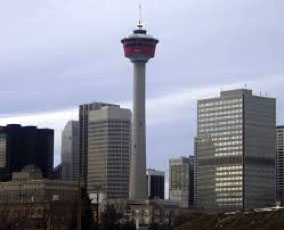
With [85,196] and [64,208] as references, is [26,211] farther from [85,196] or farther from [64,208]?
[85,196]

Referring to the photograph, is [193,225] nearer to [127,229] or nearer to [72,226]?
[72,226]

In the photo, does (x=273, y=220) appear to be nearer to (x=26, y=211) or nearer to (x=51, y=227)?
(x=51, y=227)

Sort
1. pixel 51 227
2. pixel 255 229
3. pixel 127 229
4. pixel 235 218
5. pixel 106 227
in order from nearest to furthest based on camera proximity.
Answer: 1. pixel 255 229
2. pixel 235 218
3. pixel 106 227
4. pixel 127 229
5. pixel 51 227

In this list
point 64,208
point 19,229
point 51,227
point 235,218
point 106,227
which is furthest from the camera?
point 64,208

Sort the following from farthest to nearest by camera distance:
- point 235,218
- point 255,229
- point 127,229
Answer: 1. point 127,229
2. point 235,218
3. point 255,229

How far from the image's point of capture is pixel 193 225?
344ft

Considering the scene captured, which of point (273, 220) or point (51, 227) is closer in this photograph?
point (273, 220)

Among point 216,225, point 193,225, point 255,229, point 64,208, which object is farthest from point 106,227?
point 64,208

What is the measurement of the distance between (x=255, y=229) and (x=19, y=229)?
300ft

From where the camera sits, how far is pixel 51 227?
573ft

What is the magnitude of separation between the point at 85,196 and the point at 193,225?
1546 cm

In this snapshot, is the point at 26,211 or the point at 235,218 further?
the point at 26,211

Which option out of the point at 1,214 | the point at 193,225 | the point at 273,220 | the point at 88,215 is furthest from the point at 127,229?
the point at 1,214

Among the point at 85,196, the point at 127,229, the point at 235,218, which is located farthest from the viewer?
the point at 127,229
